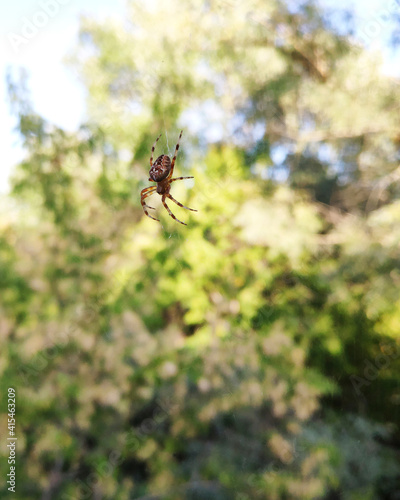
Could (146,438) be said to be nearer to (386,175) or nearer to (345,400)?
(345,400)

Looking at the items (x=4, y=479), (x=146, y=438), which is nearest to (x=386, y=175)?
(x=146, y=438)
